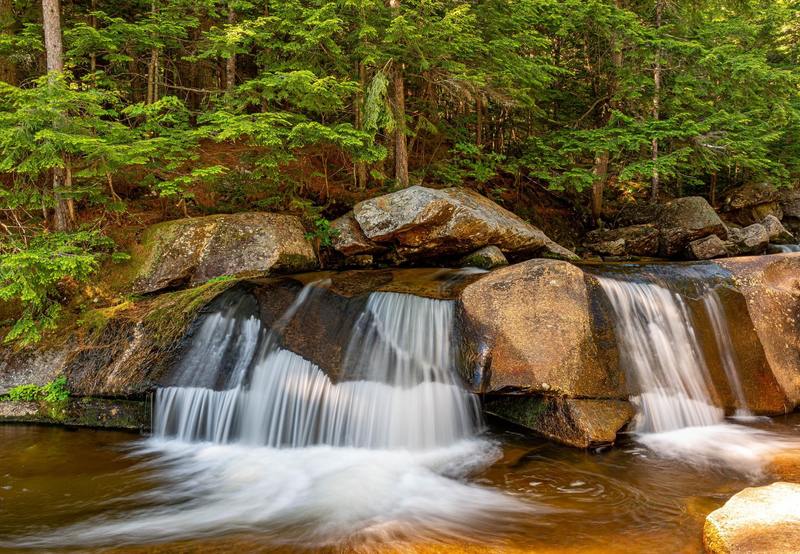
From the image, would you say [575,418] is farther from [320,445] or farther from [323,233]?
[323,233]

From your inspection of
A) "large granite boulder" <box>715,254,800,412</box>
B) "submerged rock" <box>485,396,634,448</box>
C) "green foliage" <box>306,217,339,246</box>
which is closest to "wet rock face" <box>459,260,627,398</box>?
"submerged rock" <box>485,396,634,448</box>

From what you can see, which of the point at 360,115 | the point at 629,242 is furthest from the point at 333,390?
the point at 629,242

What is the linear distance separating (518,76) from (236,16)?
6983 mm

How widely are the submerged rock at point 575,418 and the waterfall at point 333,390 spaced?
2.32 feet

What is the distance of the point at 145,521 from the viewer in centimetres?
408

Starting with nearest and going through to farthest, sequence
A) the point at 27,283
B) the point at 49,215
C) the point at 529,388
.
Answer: the point at 529,388 → the point at 27,283 → the point at 49,215

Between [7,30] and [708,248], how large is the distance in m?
15.9

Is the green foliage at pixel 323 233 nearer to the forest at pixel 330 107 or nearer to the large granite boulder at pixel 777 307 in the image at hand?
the forest at pixel 330 107

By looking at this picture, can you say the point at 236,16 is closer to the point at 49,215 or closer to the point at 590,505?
the point at 49,215

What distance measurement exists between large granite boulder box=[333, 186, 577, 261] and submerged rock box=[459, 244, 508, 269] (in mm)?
122

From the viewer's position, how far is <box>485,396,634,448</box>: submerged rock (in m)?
5.05

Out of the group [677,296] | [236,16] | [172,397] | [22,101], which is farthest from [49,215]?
[677,296]

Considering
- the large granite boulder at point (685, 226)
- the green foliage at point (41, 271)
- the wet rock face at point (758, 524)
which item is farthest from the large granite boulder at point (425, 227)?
the wet rock face at point (758, 524)

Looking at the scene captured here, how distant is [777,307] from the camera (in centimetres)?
638
